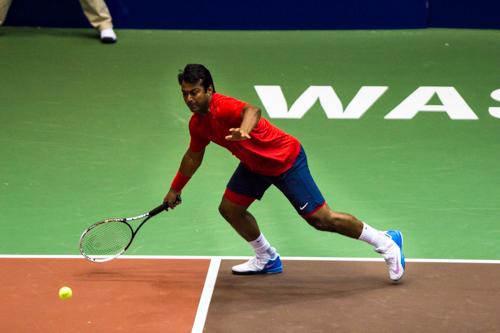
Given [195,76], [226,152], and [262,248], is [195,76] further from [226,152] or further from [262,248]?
[226,152]

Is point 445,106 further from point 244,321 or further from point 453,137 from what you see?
point 244,321

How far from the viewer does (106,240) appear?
323 inches

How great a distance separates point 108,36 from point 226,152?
421 centimetres

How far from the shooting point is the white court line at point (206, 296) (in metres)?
7.42

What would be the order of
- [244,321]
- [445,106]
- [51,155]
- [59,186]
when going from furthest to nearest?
[445,106] → [51,155] → [59,186] → [244,321]

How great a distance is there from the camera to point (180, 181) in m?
8.08

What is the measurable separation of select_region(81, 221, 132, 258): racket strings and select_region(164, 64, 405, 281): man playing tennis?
1.63ft

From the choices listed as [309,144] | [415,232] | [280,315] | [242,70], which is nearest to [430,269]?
[415,232]
